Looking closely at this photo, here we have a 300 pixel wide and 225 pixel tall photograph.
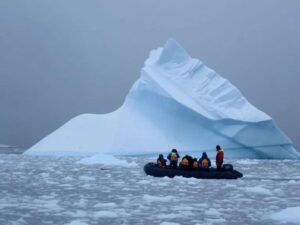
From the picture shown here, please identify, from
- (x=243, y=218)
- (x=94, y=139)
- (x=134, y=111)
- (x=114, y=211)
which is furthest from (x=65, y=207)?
(x=134, y=111)

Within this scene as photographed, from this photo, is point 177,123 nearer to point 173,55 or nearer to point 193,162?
point 173,55

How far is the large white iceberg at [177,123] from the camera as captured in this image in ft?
86.1

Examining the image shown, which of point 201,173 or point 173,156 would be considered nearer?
point 201,173

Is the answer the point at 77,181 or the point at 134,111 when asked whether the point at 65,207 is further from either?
the point at 134,111

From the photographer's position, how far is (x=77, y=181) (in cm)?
1144

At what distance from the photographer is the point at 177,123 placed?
2777 centimetres

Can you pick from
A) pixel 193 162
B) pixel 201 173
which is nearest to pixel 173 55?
pixel 193 162

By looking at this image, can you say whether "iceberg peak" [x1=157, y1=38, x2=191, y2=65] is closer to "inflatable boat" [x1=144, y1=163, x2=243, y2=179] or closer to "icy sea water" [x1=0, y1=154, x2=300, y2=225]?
"inflatable boat" [x1=144, y1=163, x2=243, y2=179]

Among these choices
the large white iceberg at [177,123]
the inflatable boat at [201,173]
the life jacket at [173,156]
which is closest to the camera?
the inflatable boat at [201,173]

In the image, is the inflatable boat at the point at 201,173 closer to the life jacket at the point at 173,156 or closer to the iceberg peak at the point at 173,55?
the life jacket at the point at 173,156

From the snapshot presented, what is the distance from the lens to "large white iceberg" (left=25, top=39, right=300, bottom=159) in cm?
2623

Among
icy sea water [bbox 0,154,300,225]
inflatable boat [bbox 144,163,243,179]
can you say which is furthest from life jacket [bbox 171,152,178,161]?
icy sea water [bbox 0,154,300,225]

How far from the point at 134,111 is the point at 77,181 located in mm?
17928

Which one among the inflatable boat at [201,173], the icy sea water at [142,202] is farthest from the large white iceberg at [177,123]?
the icy sea water at [142,202]
